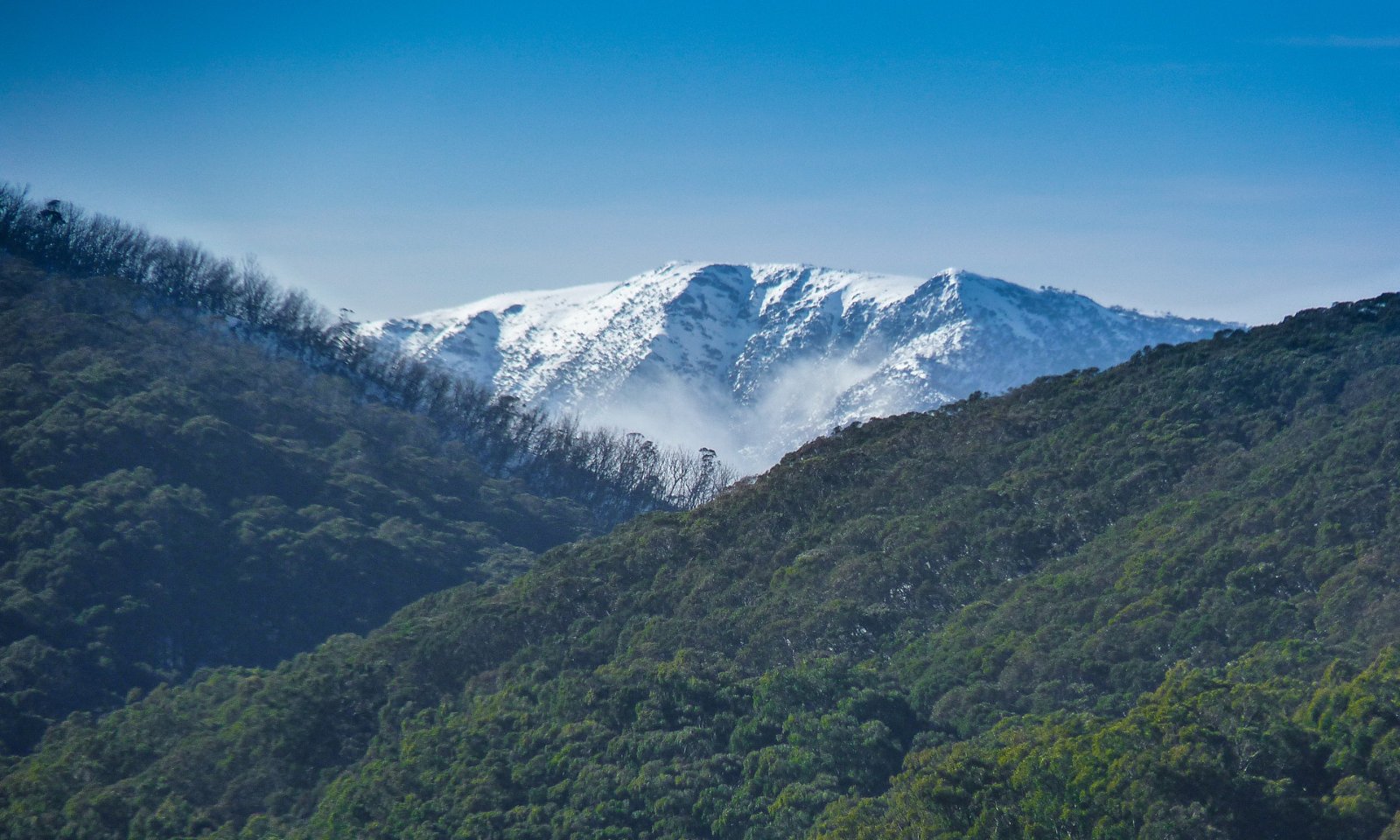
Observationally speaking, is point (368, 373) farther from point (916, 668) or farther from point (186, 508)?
point (916, 668)

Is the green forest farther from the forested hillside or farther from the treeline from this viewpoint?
the treeline

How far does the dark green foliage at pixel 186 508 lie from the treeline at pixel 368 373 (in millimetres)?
6612

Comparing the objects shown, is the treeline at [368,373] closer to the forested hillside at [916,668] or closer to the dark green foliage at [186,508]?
the dark green foliage at [186,508]

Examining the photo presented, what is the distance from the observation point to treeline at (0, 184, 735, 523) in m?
96.9

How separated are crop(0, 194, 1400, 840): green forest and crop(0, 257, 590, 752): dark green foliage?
0.26 metres

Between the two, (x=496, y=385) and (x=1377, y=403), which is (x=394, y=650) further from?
(x=496, y=385)

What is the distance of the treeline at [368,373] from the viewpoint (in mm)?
96875

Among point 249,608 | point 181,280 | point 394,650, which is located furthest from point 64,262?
point 394,650

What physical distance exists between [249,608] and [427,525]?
56.3 ft

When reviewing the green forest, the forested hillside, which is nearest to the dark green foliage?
the green forest


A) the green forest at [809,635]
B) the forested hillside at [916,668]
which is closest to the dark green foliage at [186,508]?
the green forest at [809,635]

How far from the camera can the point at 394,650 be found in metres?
47.9

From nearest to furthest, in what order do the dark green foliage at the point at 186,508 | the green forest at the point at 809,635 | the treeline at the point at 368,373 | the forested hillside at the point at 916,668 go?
1. the forested hillside at the point at 916,668
2. the green forest at the point at 809,635
3. the dark green foliage at the point at 186,508
4. the treeline at the point at 368,373

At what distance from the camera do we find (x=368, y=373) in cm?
10362
